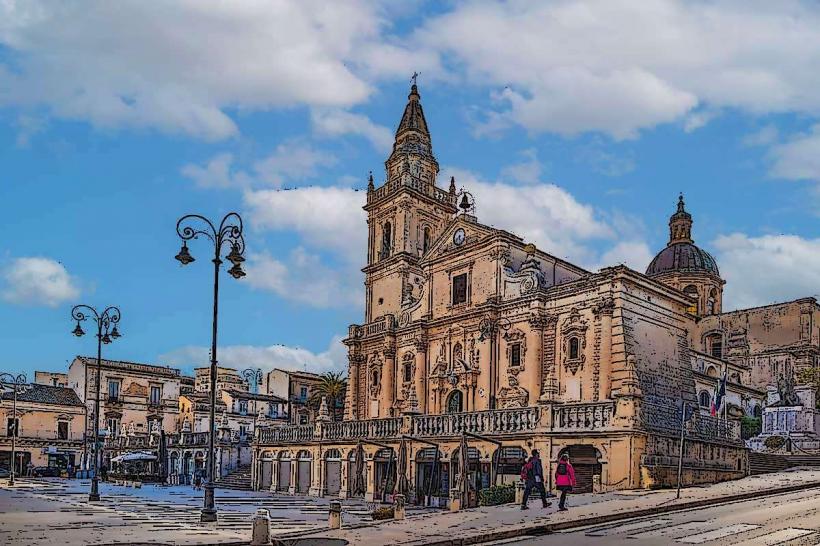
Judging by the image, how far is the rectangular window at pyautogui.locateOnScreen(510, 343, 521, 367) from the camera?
43125 millimetres

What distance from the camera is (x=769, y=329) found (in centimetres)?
6556

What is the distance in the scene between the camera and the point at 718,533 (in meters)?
17.1

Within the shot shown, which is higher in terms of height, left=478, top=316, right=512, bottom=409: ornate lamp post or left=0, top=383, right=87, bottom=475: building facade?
left=478, top=316, right=512, bottom=409: ornate lamp post

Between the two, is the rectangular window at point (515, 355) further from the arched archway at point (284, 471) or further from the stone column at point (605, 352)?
the arched archway at point (284, 471)

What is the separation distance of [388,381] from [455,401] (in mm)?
6305

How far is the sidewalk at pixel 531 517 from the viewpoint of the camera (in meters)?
18.0

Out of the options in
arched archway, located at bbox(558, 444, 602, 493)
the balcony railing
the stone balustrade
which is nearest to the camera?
the stone balustrade

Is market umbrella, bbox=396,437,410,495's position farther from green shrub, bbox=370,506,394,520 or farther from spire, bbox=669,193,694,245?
spire, bbox=669,193,694,245

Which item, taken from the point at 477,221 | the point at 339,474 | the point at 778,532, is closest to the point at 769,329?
the point at 477,221

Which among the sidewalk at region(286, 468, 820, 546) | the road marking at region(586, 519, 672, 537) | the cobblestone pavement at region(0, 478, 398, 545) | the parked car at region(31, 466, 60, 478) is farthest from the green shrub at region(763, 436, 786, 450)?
the parked car at region(31, 466, 60, 478)

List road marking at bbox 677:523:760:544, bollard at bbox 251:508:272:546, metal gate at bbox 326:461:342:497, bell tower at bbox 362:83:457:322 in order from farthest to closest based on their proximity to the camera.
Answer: bell tower at bbox 362:83:457:322
metal gate at bbox 326:461:342:497
bollard at bbox 251:508:272:546
road marking at bbox 677:523:760:544

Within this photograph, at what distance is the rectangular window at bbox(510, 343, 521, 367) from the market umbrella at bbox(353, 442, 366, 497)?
9.02m

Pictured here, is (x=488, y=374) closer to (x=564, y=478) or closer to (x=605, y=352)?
(x=605, y=352)

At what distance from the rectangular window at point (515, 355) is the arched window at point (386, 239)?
16.5 metres
